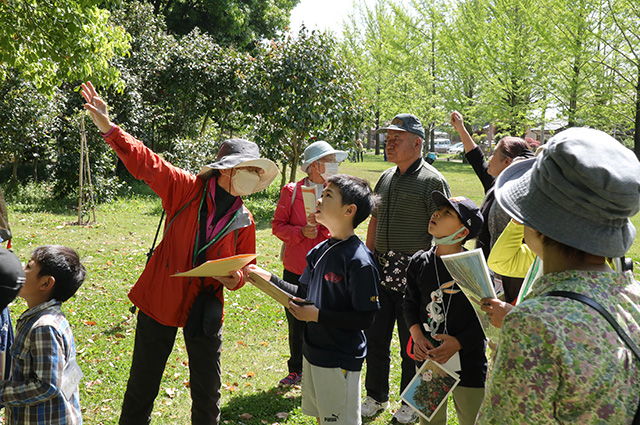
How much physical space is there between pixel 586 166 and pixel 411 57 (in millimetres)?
32251

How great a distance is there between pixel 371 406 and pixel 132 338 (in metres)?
2.95

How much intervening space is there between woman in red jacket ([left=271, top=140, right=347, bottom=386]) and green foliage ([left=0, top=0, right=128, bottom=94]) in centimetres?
Answer: 519

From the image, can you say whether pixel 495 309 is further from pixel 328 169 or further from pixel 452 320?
pixel 328 169

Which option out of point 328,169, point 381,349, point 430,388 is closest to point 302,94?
point 328,169

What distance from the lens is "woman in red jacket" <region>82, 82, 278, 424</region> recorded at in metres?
3.49

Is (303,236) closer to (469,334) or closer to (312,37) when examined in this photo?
(469,334)

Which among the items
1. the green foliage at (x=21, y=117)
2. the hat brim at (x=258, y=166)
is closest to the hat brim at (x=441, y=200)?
the hat brim at (x=258, y=166)

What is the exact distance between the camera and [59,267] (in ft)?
9.32

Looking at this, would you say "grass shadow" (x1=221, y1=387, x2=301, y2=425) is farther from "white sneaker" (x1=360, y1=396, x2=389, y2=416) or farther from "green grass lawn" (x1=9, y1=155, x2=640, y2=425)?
"white sneaker" (x1=360, y1=396, x2=389, y2=416)

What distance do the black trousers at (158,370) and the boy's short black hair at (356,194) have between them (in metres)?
1.31

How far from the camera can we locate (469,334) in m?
3.33

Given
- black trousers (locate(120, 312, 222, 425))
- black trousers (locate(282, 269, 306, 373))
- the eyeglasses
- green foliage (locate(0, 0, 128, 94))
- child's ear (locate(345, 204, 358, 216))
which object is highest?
green foliage (locate(0, 0, 128, 94))

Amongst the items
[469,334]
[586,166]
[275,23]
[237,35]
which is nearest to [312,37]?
[469,334]

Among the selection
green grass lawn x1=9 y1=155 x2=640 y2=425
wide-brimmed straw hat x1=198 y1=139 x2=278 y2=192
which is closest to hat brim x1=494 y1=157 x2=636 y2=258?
wide-brimmed straw hat x1=198 y1=139 x2=278 y2=192
